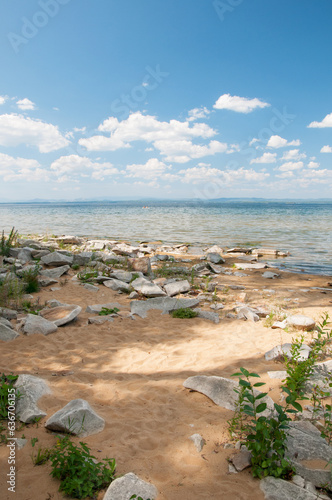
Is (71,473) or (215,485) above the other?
(71,473)

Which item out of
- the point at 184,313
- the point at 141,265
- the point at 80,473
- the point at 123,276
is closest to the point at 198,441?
the point at 80,473

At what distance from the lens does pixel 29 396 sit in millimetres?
3496

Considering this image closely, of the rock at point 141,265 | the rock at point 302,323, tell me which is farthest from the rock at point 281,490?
the rock at point 141,265

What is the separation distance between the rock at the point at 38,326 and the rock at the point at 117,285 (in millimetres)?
3098

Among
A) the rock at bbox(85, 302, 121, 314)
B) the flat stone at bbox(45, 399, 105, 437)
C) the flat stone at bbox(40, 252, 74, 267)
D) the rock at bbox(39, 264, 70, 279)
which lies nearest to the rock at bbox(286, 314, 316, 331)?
the rock at bbox(85, 302, 121, 314)

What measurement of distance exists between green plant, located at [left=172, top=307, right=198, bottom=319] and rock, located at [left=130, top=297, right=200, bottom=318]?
0.77 ft

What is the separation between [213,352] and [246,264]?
9.53 m

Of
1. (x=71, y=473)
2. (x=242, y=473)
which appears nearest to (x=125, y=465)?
(x=71, y=473)

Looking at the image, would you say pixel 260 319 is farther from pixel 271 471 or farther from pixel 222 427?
pixel 271 471

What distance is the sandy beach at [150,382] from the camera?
2.66m

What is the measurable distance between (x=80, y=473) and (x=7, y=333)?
359 centimetres

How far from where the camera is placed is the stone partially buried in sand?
20.2ft

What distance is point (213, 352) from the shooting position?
5305mm

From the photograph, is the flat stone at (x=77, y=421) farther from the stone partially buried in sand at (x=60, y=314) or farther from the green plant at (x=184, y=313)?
the green plant at (x=184, y=313)
